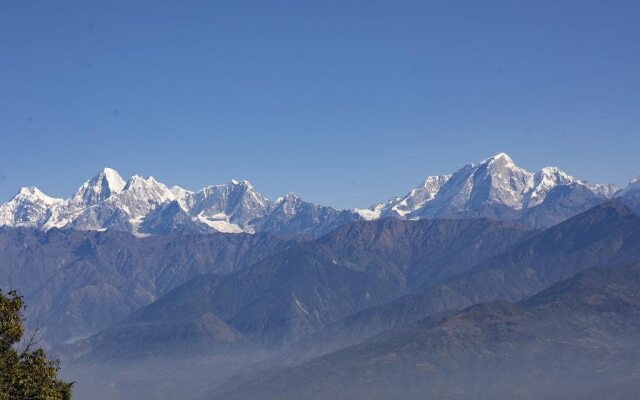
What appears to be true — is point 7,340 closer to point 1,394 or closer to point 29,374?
point 29,374

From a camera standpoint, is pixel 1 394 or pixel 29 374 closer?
pixel 1 394

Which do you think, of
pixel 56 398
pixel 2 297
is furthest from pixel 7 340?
pixel 56 398

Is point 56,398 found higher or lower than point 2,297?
lower

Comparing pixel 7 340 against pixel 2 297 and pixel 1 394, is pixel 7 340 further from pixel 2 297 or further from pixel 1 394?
pixel 1 394

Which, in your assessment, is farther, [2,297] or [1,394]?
[2,297]

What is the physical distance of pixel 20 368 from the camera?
9138 cm

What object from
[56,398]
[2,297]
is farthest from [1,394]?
[2,297]

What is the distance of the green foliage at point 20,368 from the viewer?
8775cm

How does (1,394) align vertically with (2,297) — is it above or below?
below

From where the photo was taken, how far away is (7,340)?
9462cm

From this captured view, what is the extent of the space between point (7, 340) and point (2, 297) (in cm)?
473

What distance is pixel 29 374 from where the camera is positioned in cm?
8950

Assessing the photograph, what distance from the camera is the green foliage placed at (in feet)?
288

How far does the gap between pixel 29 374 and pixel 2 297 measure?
8.07 m
